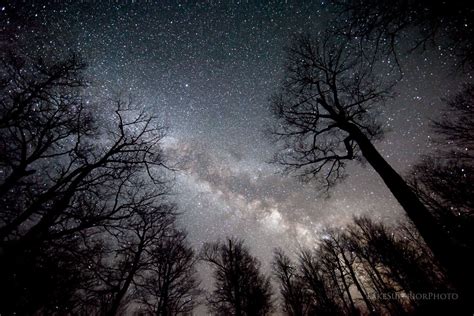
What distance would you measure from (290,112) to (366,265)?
21.9 metres

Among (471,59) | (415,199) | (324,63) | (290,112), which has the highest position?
(324,63)

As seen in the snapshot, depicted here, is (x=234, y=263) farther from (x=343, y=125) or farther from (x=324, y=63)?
(x=324, y=63)

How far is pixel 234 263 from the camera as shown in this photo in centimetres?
1770

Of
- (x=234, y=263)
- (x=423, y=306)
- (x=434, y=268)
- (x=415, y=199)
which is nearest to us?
(x=415, y=199)

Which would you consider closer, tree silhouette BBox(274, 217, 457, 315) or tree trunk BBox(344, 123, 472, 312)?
tree trunk BBox(344, 123, 472, 312)

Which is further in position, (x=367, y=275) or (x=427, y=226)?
(x=367, y=275)

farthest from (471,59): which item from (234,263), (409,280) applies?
(409,280)

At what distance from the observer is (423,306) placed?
15.6m

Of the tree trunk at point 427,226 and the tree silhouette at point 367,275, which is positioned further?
the tree silhouette at point 367,275

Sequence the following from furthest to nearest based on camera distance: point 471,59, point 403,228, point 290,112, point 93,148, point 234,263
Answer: point 403,228
point 234,263
point 290,112
point 93,148
point 471,59

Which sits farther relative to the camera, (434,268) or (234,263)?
(434,268)

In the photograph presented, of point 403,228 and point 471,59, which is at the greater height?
point 403,228

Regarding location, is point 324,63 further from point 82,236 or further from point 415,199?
point 82,236

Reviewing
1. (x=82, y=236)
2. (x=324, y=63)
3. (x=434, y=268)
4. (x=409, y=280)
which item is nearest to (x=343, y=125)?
(x=324, y=63)
